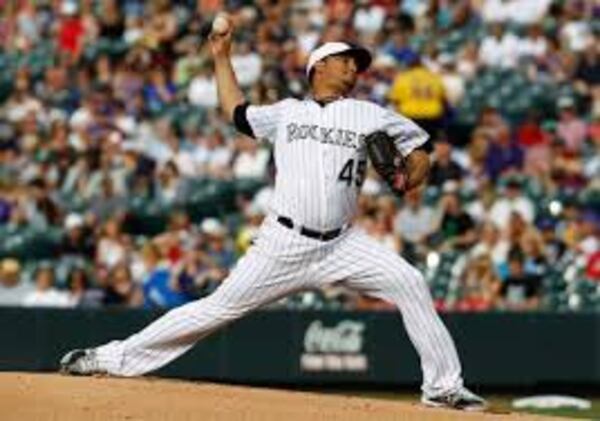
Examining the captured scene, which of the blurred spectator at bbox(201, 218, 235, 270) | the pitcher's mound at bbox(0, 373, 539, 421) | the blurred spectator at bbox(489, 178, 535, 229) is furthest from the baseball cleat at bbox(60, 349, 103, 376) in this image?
the blurred spectator at bbox(489, 178, 535, 229)

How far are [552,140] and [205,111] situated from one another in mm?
3444

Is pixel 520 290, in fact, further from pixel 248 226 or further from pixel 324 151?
pixel 324 151

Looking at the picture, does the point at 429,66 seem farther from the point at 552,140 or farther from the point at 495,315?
the point at 495,315

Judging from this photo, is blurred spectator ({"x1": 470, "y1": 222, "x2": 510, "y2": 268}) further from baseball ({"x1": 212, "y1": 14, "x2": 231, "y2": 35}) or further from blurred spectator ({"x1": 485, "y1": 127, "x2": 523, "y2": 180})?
baseball ({"x1": 212, "y1": 14, "x2": 231, "y2": 35})

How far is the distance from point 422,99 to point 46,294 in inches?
161

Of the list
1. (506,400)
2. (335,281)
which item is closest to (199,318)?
(335,281)

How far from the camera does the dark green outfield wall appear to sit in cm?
1553

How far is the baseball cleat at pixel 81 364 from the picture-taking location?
9.69m

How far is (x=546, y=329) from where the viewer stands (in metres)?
15.6

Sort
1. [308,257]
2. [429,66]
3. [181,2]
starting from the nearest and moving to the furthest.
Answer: [308,257]
[429,66]
[181,2]

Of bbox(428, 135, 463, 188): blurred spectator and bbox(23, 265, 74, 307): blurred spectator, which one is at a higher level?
bbox(428, 135, 463, 188): blurred spectator

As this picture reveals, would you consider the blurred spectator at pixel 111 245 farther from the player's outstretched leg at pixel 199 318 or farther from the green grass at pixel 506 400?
the player's outstretched leg at pixel 199 318

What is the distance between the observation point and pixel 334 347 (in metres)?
15.6

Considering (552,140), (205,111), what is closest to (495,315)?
(552,140)
